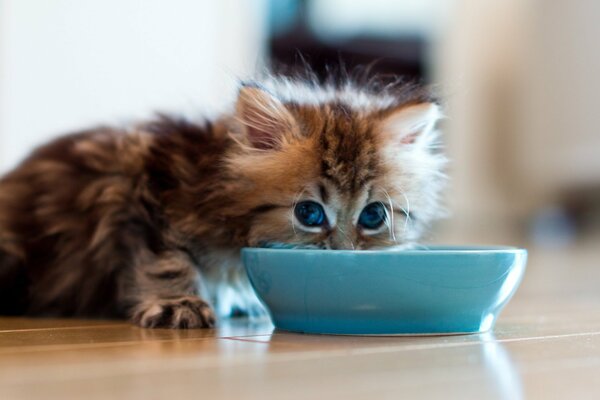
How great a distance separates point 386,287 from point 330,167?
0.30 m

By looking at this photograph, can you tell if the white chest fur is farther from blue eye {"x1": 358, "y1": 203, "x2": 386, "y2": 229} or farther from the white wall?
the white wall

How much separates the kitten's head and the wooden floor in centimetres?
25

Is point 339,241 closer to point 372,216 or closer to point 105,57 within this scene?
point 372,216

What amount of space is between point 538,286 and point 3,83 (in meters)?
3.12

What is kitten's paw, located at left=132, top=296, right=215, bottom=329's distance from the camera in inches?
75.0

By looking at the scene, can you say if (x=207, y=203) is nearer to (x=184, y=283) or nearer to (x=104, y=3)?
(x=184, y=283)

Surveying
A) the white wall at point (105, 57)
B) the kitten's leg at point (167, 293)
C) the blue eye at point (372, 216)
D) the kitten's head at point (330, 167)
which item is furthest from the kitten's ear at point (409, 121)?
the white wall at point (105, 57)

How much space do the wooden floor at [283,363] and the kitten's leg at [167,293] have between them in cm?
5

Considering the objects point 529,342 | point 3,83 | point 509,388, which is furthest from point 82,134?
point 3,83

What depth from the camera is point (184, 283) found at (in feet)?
6.69

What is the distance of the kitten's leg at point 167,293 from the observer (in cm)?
193

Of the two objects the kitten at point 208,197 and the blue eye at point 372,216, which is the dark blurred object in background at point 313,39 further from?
the blue eye at point 372,216

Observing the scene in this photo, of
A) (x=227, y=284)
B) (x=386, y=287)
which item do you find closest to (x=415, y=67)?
(x=227, y=284)

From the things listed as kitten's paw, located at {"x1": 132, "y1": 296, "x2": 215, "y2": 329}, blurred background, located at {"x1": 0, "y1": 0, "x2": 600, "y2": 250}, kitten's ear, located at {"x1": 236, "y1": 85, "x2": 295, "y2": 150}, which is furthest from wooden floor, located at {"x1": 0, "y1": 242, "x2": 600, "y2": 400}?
blurred background, located at {"x1": 0, "y1": 0, "x2": 600, "y2": 250}
